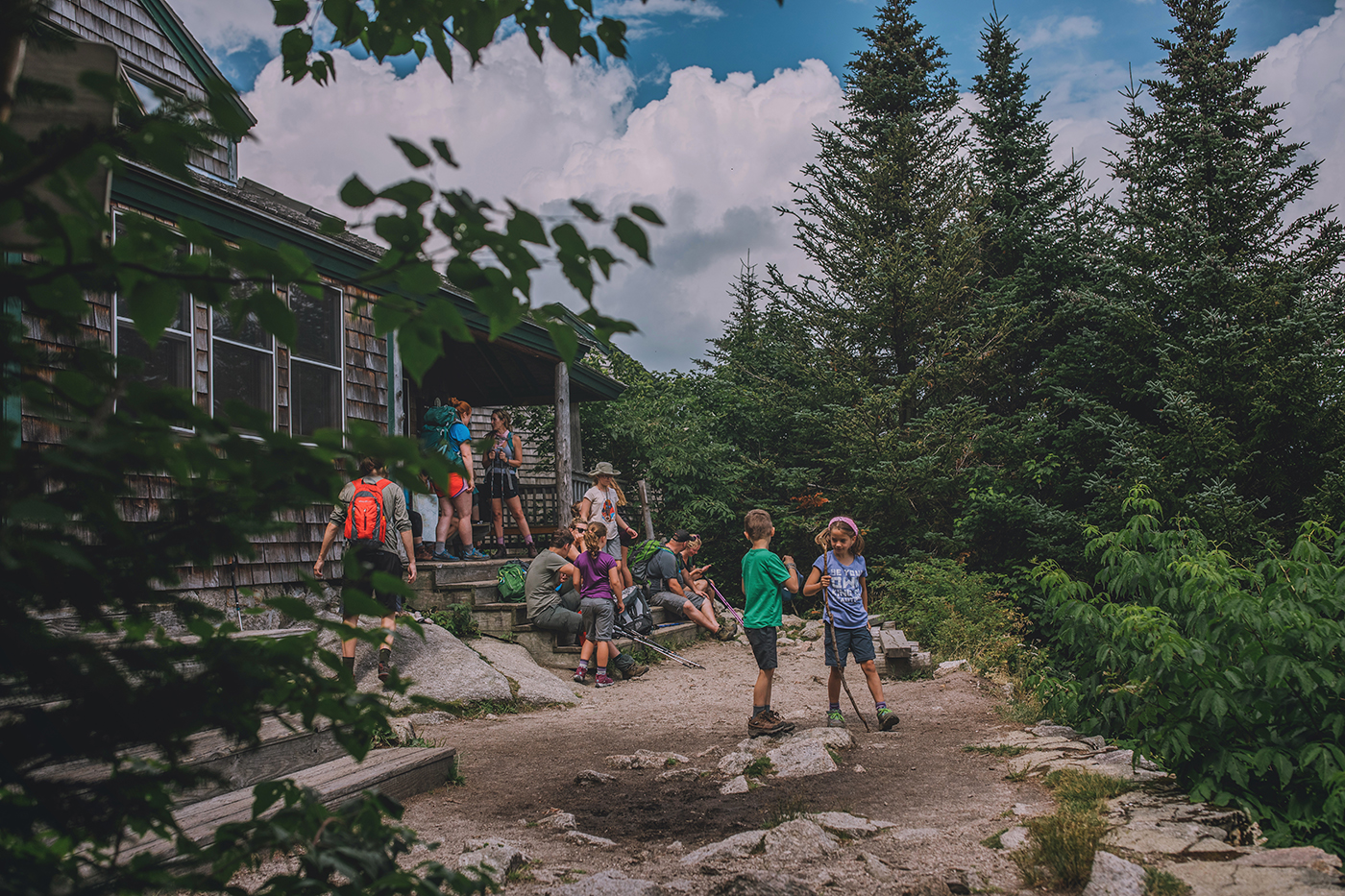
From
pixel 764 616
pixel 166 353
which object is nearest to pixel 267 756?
pixel 764 616

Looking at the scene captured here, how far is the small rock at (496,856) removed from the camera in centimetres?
344

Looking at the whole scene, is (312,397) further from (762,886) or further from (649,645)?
(762,886)

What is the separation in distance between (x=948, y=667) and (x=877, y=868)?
635cm

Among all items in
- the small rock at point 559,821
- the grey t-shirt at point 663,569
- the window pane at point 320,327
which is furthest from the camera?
the grey t-shirt at point 663,569

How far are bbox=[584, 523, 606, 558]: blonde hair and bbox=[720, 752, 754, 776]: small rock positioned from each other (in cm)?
413

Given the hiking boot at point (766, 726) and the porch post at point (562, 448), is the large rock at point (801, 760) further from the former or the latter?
the porch post at point (562, 448)

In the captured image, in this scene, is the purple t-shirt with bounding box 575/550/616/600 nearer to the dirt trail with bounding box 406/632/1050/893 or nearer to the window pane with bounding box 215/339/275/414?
the dirt trail with bounding box 406/632/1050/893

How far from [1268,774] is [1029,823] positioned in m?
1.34

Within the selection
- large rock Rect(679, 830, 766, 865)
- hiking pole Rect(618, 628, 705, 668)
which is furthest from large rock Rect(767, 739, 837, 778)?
hiking pole Rect(618, 628, 705, 668)

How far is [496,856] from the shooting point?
137 inches

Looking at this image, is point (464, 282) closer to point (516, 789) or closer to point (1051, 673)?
point (516, 789)

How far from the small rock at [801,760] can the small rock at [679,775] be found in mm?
499

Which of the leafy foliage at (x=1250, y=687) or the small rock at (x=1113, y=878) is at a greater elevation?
the leafy foliage at (x=1250, y=687)

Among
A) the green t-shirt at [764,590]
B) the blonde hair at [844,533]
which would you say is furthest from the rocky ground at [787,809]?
the blonde hair at [844,533]
